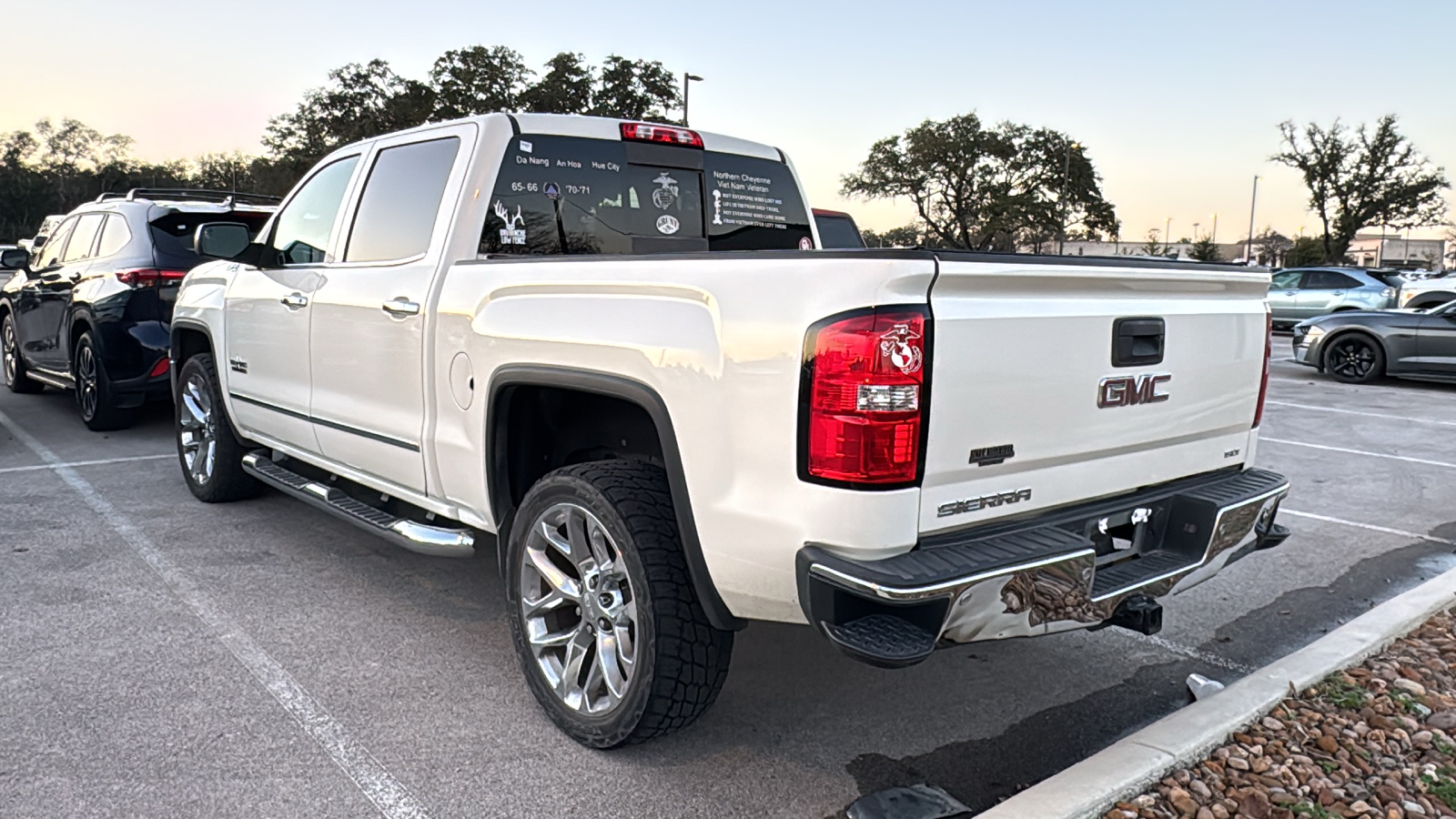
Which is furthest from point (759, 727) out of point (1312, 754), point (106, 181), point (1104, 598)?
point (106, 181)

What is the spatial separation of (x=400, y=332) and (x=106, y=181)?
86.6m

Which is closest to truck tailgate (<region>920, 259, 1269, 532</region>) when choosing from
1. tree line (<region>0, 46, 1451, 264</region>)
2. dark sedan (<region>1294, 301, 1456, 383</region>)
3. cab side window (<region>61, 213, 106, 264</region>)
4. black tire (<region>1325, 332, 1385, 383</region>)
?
cab side window (<region>61, 213, 106, 264</region>)

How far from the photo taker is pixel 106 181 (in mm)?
76188

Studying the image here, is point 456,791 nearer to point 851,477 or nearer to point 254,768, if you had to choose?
point 254,768

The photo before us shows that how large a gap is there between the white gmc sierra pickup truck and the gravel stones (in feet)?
1.56

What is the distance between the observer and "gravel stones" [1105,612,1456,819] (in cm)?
271

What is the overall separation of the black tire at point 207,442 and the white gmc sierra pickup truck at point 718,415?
1.35m

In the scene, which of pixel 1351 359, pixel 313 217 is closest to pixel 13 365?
pixel 313 217

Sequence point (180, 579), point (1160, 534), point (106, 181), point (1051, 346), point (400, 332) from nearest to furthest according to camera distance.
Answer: point (1051, 346) < point (1160, 534) < point (400, 332) < point (180, 579) < point (106, 181)

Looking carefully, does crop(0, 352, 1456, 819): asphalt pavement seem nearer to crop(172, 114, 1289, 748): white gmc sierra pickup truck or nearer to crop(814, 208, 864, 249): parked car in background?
crop(172, 114, 1289, 748): white gmc sierra pickup truck

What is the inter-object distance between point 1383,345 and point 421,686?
12964 millimetres

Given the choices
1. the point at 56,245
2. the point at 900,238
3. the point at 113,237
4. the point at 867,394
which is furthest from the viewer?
the point at 900,238

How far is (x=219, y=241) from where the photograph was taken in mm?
5113

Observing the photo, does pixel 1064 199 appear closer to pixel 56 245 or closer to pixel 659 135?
pixel 56 245
